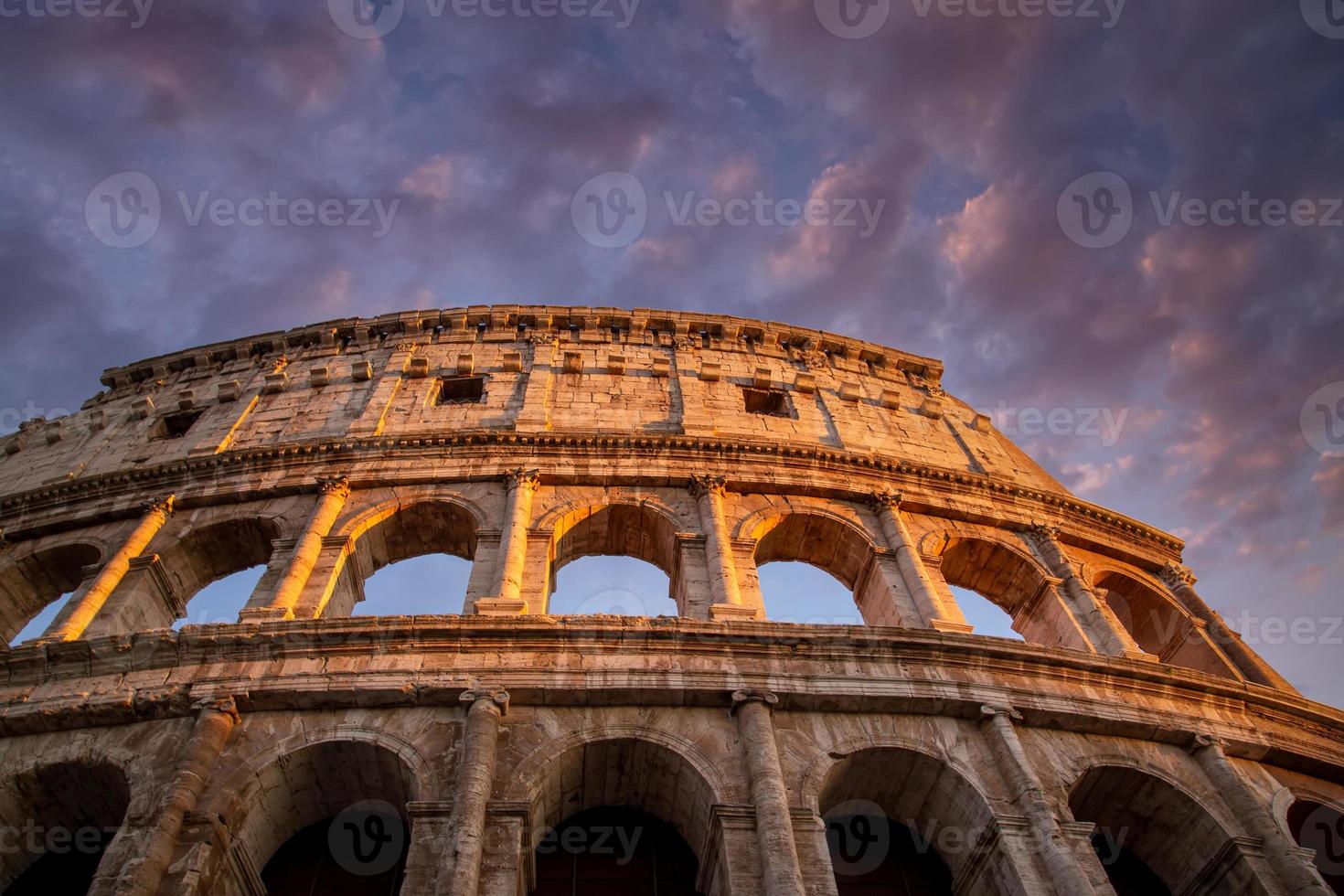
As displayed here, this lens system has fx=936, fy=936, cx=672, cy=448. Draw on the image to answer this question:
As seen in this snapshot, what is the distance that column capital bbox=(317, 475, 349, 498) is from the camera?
654 inches

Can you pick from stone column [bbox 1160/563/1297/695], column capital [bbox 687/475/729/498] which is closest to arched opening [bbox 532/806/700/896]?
column capital [bbox 687/475/729/498]

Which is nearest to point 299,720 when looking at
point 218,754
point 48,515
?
point 218,754

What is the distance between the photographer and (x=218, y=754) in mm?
11336

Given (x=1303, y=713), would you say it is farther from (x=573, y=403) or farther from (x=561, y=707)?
(x=573, y=403)

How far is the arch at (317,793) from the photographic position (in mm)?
11094

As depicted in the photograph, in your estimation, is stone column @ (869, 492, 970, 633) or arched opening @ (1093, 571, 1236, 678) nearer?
stone column @ (869, 492, 970, 633)

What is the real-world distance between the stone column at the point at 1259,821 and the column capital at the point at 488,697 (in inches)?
375

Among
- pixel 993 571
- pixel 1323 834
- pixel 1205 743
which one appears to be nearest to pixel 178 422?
pixel 993 571

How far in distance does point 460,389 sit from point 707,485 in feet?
24.1

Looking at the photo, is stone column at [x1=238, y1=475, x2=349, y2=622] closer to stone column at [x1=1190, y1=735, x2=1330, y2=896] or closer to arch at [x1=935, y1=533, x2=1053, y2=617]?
arch at [x1=935, y1=533, x2=1053, y2=617]

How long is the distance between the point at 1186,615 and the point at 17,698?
19.1m

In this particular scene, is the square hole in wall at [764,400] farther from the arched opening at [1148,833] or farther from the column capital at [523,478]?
the arched opening at [1148,833]

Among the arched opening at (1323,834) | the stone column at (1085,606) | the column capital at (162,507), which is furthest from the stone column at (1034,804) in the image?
the column capital at (162,507)

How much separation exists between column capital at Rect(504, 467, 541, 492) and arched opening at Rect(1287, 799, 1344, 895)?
12537 millimetres
